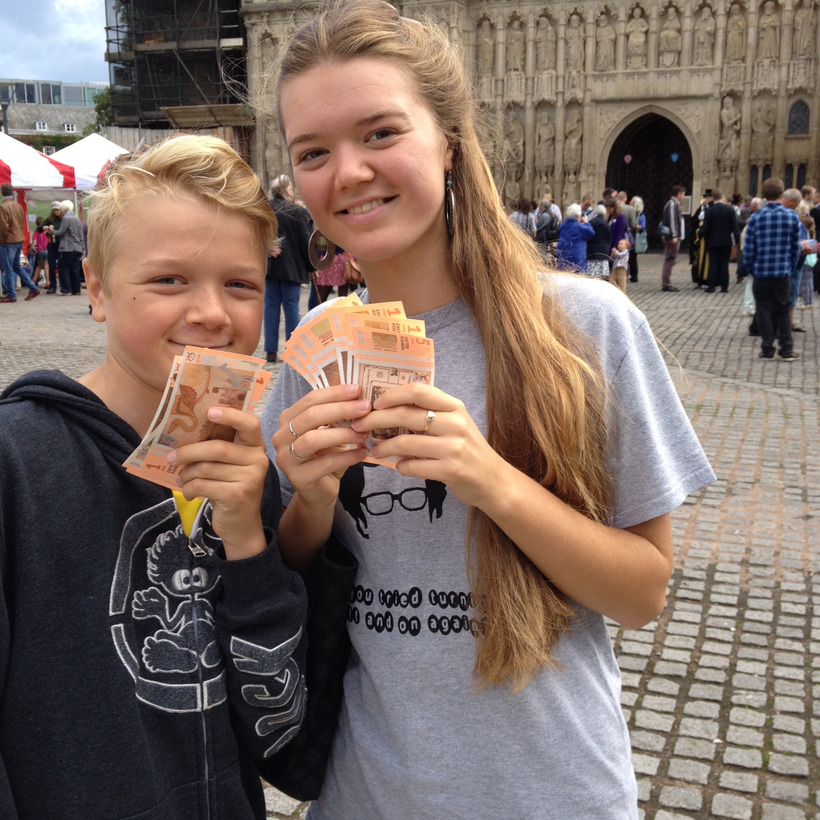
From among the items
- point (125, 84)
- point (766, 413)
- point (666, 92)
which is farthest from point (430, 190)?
point (125, 84)

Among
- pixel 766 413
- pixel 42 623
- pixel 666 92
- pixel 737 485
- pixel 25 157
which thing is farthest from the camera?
pixel 666 92

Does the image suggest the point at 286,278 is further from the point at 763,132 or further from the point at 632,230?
the point at 763,132

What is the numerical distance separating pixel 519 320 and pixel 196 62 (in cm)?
3784

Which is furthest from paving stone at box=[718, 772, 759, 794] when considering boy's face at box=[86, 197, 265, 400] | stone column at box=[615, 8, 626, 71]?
stone column at box=[615, 8, 626, 71]

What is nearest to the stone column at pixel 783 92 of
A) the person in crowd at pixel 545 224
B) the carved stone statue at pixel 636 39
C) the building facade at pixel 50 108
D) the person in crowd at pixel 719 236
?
the carved stone statue at pixel 636 39

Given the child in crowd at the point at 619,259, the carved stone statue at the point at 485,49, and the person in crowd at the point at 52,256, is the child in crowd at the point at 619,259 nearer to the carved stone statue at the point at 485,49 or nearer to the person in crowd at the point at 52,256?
the person in crowd at the point at 52,256

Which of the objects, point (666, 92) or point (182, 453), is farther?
point (666, 92)

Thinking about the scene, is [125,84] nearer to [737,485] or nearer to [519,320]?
[737,485]

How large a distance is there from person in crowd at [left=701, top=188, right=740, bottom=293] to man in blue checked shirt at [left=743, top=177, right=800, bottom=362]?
18.2ft

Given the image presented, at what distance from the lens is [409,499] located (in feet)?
4.72

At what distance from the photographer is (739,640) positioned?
418 cm

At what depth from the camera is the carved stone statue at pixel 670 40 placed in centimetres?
2731

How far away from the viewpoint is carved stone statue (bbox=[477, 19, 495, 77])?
29194mm

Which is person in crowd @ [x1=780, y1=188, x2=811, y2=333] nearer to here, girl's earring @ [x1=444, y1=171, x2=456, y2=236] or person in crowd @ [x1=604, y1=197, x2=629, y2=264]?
person in crowd @ [x1=604, y1=197, x2=629, y2=264]
